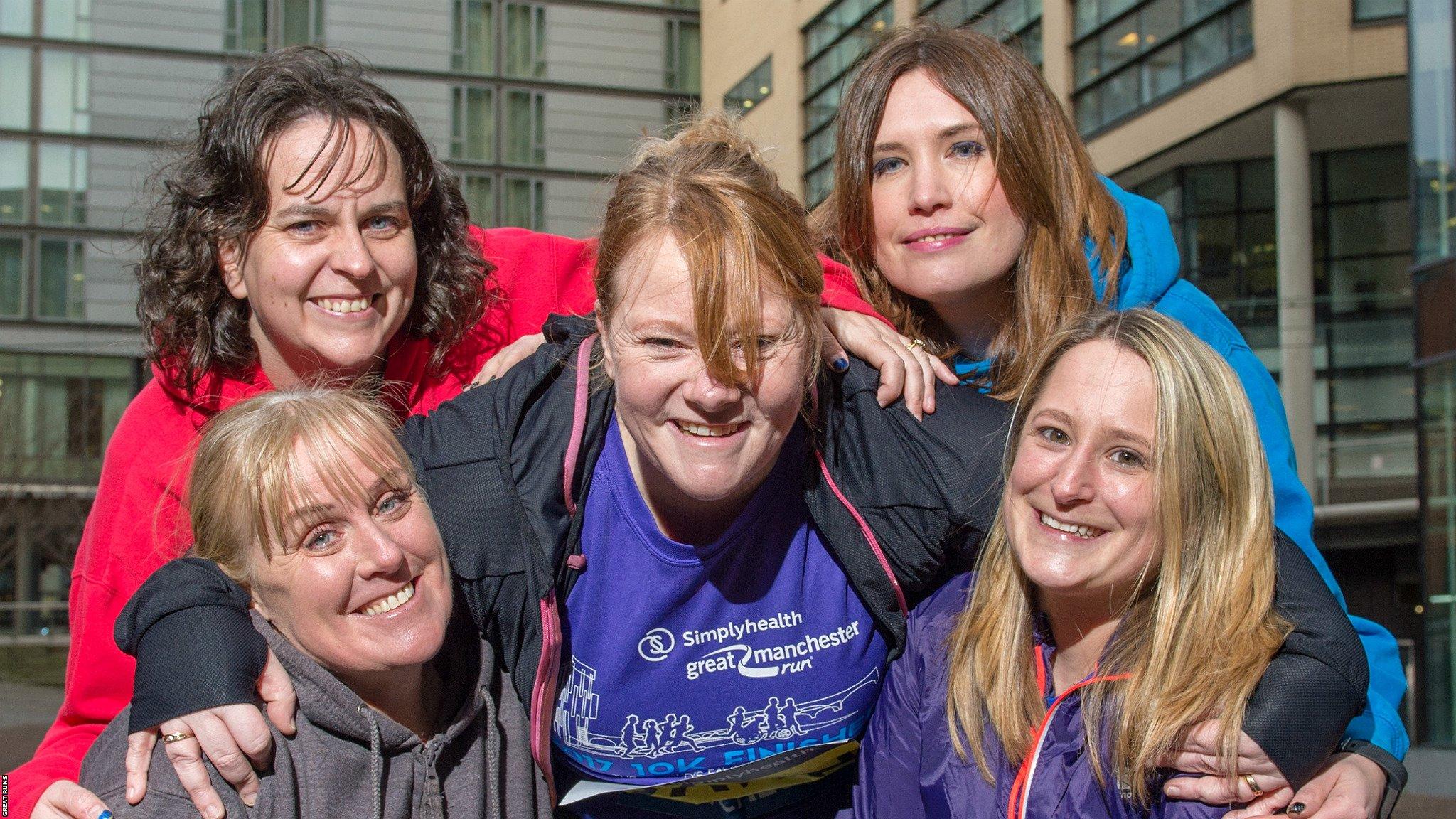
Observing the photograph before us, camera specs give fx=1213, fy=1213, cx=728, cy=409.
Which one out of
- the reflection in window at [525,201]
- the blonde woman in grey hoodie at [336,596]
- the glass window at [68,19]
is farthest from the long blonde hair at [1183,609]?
the glass window at [68,19]

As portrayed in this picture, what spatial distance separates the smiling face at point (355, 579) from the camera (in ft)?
7.82

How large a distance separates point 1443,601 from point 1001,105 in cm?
1036

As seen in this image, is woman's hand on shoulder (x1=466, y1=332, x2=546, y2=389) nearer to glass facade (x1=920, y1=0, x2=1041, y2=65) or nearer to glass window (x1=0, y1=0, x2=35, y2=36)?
glass facade (x1=920, y1=0, x2=1041, y2=65)

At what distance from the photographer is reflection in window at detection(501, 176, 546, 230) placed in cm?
2528

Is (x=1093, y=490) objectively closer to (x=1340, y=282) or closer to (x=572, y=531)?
(x=572, y=531)

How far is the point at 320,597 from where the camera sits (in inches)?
93.5

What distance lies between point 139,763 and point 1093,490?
6.08 ft

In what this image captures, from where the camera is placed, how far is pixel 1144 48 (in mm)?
18422

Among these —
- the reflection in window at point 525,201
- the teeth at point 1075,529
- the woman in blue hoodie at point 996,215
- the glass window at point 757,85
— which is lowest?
the teeth at point 1075,529

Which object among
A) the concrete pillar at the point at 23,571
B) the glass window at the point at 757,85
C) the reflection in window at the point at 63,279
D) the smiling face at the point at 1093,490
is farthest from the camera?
the glass window at the point at 757,85

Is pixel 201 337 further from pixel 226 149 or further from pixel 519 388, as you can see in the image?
pixel 519 388

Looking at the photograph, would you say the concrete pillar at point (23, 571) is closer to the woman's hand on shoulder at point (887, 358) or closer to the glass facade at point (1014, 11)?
the glass facade at point (1014, 11)

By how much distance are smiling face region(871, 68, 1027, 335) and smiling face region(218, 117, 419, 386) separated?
1.29 meters

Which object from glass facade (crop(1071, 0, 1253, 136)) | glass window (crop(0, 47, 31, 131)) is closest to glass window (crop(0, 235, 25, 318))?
glass window (crop(0, 47, 31, 131))
